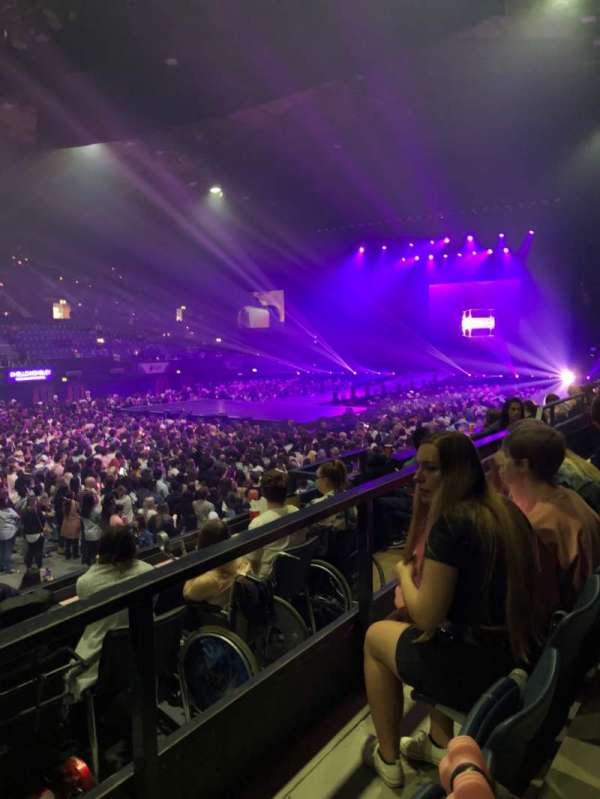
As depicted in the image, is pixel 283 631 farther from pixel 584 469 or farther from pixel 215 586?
pixel 584 469

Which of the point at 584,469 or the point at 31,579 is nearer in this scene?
the point at 584,469

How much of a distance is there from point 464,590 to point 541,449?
2.14ft

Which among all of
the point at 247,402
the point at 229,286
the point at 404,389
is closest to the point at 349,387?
the point at 404,389

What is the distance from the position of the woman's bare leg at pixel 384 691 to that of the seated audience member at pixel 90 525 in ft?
23.4

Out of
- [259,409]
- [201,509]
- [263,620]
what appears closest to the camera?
[263,620]

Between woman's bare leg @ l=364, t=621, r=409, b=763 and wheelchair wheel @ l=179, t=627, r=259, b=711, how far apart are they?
1.36 feet

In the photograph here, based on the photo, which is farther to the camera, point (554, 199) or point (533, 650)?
point (554, 199)

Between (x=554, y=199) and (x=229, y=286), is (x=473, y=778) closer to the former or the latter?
(x=554, y=199)

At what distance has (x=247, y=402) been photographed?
88.8ft

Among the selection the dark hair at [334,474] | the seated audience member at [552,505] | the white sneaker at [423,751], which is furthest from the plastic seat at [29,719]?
the dark hair at [334,474]

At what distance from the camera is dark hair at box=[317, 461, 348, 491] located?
3.66 meters

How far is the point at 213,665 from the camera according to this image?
2148 millimetres

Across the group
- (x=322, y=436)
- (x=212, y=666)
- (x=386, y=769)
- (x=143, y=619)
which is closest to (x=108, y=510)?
(x=212, y=666)

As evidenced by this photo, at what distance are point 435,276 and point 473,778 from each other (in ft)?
82.3
